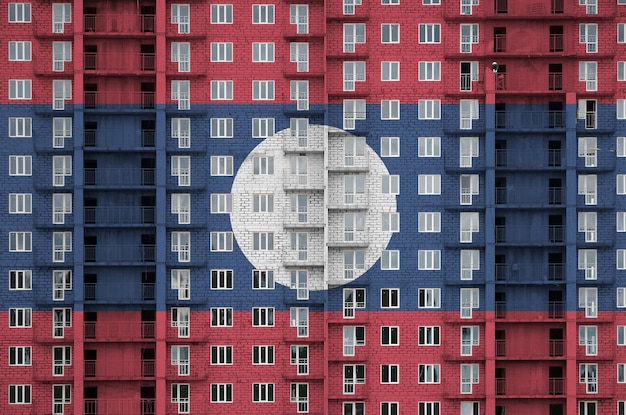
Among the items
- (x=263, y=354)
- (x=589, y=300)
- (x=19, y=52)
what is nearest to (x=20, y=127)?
(x=19, y=52)

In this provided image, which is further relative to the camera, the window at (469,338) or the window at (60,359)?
the window at (469,338)

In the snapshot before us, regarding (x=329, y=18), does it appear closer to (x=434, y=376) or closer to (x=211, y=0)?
(x=211, y=0)

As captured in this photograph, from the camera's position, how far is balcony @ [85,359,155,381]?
81.3 meters

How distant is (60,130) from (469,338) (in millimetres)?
35897

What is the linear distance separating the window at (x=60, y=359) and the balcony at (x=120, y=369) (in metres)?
1.54

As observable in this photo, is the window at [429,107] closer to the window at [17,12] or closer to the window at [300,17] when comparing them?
the window at [300,17]

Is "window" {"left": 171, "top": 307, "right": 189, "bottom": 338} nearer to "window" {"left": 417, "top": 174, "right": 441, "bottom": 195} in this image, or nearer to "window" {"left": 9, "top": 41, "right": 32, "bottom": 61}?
"window" {"left": 417, "top": 174, "right": 441, "bottom": 195}

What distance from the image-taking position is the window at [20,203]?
81.9m

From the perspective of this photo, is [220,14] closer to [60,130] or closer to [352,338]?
[60,130]

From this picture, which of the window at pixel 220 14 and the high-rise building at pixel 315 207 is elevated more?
the window at pixel 220 14

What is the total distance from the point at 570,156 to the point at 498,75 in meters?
8.51

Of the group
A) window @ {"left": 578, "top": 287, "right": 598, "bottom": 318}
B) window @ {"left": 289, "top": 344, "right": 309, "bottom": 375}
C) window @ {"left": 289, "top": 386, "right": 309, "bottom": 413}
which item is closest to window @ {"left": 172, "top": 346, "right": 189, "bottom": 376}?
window @ {"left": 289, "top": 344, "right": 309, "bottom": 375}

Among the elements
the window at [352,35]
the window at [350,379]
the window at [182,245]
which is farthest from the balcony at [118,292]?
the window at [352,35]

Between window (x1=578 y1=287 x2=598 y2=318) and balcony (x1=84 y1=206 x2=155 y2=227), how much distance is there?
112 ft
